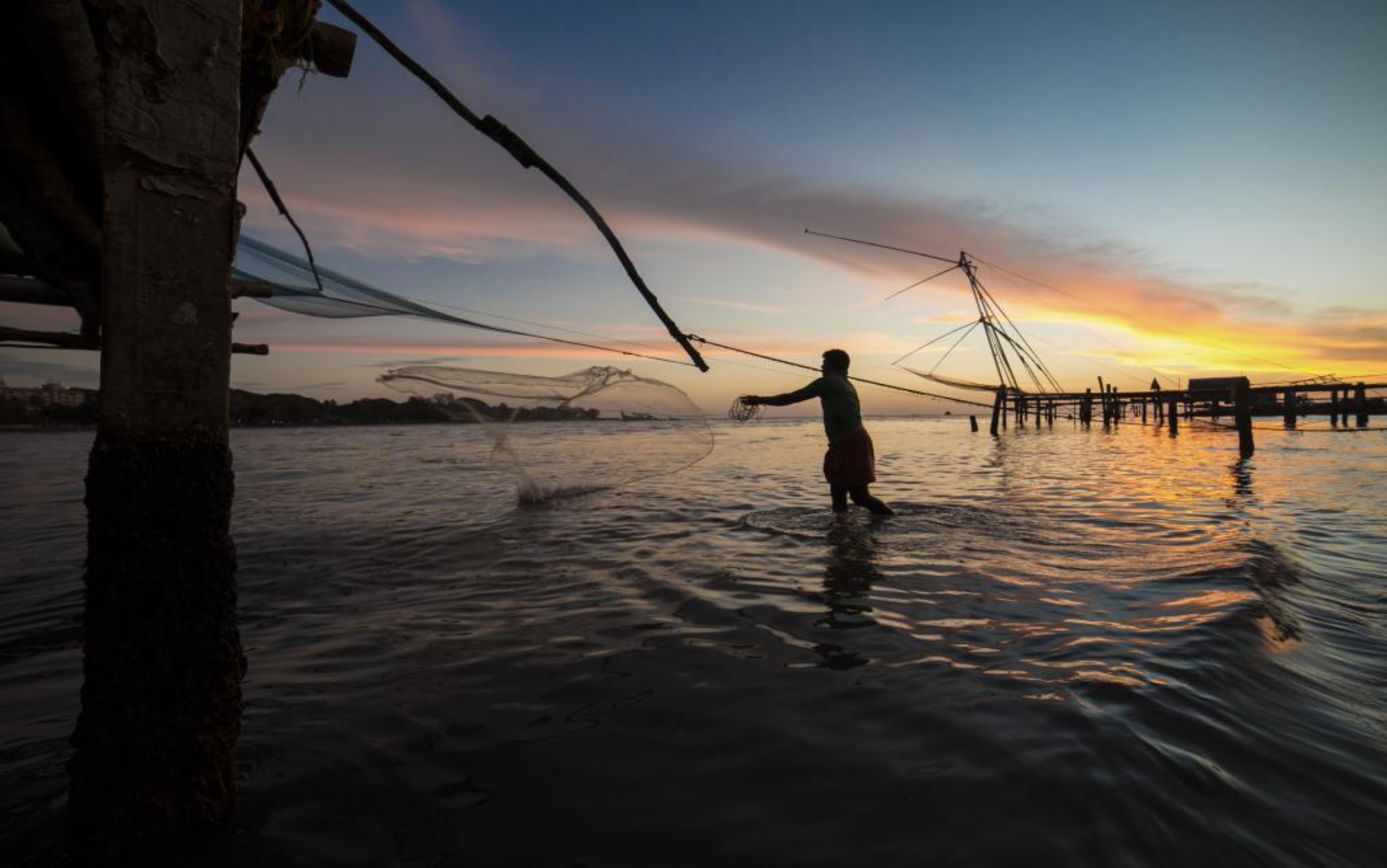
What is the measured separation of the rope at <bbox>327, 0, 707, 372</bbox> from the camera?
3072 millimetres

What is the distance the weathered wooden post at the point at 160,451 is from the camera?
1976mm

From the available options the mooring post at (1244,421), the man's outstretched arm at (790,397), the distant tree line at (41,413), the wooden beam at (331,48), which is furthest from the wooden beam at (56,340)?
the distant tree line at (41,413)

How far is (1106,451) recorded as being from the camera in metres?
19.9

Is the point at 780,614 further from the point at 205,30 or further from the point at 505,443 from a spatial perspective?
the point at 505,443

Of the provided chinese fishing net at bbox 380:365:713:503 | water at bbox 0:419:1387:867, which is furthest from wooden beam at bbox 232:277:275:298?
water at bbox 0:419:1387:867

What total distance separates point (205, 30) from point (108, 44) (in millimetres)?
295

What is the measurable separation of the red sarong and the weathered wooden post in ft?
23.1

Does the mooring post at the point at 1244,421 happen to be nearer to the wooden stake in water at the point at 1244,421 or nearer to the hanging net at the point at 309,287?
the wooden stake in water at the point at 1244,421

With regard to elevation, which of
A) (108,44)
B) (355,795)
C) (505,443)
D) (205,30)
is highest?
(205,30)

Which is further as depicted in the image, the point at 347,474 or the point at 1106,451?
the point at 1106,451

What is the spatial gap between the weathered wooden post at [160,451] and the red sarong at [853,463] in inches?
277

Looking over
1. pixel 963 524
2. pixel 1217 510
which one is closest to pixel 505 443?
pixel 963 524

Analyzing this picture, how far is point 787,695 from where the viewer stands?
10.5ft

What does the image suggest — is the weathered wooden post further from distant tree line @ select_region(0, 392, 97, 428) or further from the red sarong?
distant tree line @ select_region(0, 392, 97, 428)
